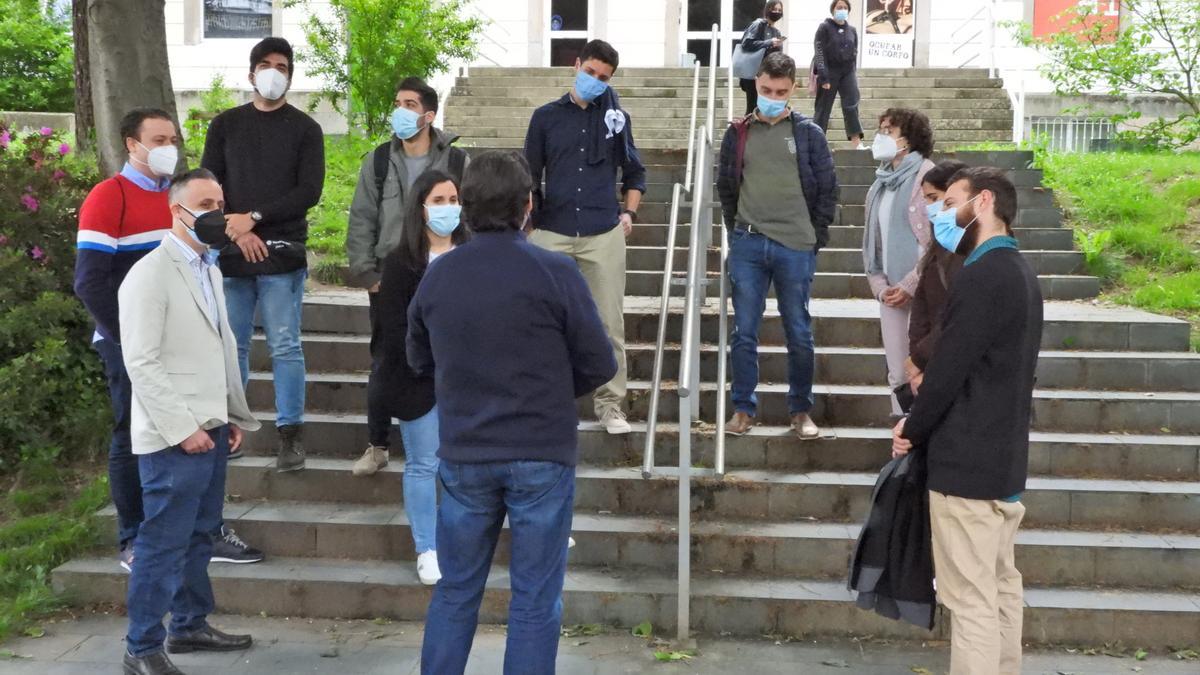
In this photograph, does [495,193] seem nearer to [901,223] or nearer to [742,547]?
[742,547]

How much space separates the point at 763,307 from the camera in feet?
19.7

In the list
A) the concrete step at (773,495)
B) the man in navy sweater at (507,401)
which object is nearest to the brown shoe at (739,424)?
the concrete step at (773,495)

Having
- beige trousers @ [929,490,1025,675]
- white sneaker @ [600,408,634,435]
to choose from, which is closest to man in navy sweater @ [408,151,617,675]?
beige trousers @ [929,490,1025,675]

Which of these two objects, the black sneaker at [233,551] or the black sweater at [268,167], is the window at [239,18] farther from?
the black sneaker at [233,551]

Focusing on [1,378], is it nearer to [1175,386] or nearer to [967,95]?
[1175,386]

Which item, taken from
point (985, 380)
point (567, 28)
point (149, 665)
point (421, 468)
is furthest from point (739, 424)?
point (567, 28)

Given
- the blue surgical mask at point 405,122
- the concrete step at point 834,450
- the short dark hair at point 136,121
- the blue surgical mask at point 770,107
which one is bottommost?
the concrete step at point 834,450

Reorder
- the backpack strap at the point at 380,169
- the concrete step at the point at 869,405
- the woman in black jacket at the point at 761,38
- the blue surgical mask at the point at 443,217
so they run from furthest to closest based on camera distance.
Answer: the woman in black jacket at the point at 761,38
the concrete step at the point at 869,405
the backpack strap at the point at 380,169
the blue surgical mask at the point at 443,217

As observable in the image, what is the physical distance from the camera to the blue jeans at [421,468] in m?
5.04

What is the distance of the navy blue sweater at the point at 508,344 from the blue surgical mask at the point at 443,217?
43.0 inches

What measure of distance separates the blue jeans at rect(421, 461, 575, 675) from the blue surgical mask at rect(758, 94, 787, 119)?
302 cm

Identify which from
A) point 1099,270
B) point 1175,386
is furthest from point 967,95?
point 1175,386

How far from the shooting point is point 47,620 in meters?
5.13

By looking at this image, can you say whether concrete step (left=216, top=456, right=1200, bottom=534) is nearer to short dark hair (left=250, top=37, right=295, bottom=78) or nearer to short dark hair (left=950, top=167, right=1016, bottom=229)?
short dark hair (left=250, top=37, right=295, bottom=78)
